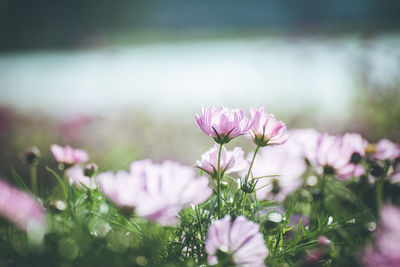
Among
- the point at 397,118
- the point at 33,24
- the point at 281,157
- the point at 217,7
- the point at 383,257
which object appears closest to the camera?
the point at 383,257

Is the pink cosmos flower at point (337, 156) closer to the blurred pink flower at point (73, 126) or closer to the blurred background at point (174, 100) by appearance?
the blurred background at point (174, 100)

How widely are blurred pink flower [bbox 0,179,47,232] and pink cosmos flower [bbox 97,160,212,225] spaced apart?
9 centimetres

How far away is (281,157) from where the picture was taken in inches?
31.2

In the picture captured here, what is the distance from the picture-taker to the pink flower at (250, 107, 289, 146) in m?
0.57

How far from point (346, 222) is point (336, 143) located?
13cm

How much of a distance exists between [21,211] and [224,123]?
290 millimetres

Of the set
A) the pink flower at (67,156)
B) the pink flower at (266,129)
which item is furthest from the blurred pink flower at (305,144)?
the pink flower at (67,156)

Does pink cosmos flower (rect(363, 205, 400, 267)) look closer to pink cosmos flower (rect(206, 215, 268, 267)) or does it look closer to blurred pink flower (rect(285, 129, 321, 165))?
pink cosmos flower (rect(206, 215, 268, 267))

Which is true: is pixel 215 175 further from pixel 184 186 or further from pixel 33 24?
pixel 33 24

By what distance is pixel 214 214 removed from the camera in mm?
654

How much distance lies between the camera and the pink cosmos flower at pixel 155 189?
1.48 feet

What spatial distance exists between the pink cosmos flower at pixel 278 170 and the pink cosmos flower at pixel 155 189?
24cm

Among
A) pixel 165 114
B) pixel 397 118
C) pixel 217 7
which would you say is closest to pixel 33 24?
pixel 217 7

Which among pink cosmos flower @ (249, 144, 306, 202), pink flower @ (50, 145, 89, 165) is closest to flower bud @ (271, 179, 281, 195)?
pink cosmos flower @ (249, 144, 306, 202)
